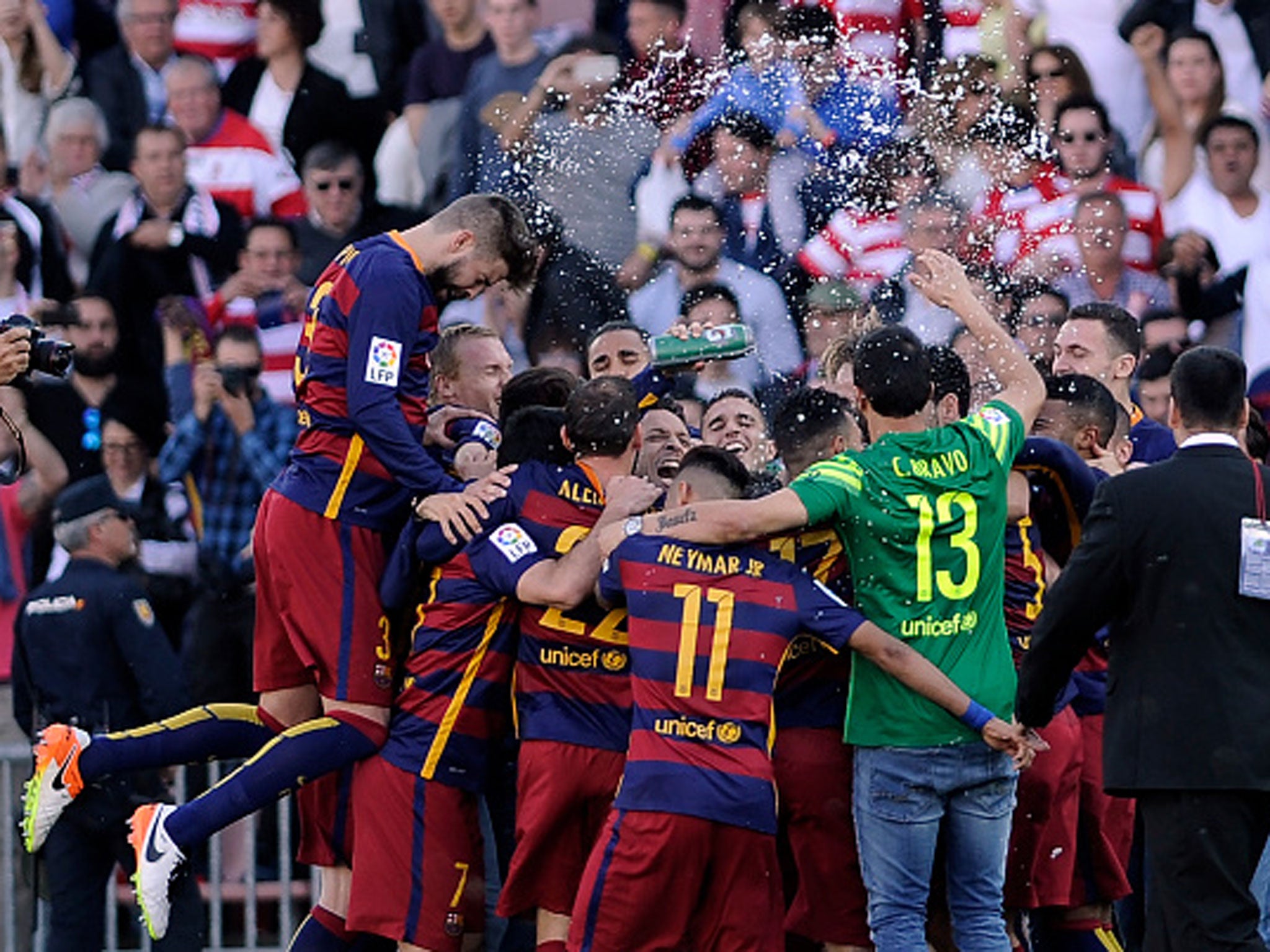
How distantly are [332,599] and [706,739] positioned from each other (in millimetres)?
1576

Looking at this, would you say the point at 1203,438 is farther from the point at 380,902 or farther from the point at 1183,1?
the point at 1183,1

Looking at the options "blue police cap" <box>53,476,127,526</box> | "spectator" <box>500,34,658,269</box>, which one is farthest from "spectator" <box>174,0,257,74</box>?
"blue police cap" <box>53,476,127,526</box>

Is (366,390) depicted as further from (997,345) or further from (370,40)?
(370,40)

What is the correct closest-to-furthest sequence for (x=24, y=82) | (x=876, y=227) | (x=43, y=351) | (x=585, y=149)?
(x=43, y=351) → (x=876, y=227) → (x=585, y=149) → (x=24, y=82)

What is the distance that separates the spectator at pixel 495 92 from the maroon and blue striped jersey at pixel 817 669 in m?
4.89

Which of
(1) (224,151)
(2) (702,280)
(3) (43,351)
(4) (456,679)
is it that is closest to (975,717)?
(4) (456,679)

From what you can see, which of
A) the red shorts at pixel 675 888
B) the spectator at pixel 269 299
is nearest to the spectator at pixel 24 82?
the spectator at pixel 269 299

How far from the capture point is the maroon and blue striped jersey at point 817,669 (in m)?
7.94

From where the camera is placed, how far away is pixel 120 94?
13391 mm

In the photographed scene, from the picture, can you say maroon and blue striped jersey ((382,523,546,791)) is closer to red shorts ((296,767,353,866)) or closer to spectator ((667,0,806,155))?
red shorts ((296,767,353,866))

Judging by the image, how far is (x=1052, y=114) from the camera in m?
12.4

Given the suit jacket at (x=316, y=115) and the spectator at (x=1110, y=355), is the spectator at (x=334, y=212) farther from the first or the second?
the spectator at (x=1110, y=355)

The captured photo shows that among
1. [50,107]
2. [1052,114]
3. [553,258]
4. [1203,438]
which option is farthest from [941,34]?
[1203,438]

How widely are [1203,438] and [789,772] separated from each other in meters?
1.73
